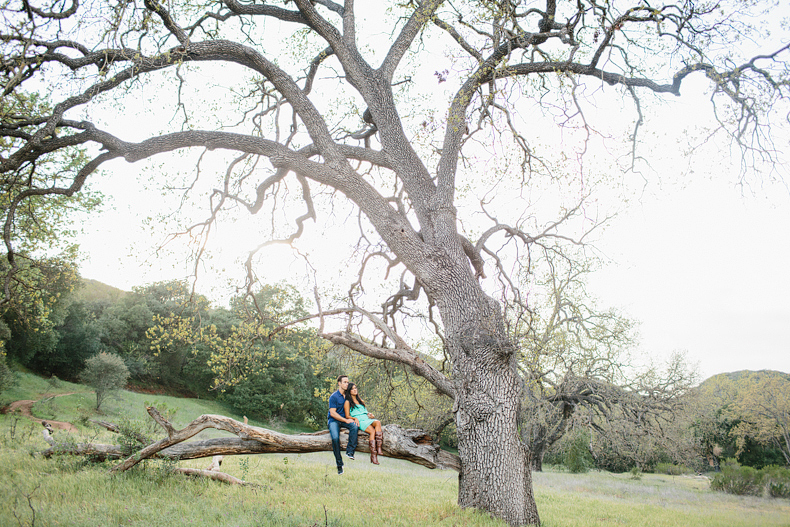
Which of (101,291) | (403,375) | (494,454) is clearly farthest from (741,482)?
(101,291)

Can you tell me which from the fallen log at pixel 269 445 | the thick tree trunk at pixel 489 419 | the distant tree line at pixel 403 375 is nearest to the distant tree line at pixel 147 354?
the distant tree line at pixel 403 375

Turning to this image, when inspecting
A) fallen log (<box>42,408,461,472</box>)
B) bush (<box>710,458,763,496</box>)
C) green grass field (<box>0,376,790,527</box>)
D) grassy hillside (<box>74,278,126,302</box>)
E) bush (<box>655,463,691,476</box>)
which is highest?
grassy hillside (<box>74,278,126,302</box>)

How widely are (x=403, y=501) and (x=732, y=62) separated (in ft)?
32.4

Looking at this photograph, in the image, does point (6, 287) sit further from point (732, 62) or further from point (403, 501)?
point (732, 62)

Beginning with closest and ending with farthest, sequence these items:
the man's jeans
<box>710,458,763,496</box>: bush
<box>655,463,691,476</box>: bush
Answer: the man's jeans
<box>710,458,763,496</box>: bush
<box>655,463,691,476</box>: bush

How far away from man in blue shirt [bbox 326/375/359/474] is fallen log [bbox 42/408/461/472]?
0.57ft

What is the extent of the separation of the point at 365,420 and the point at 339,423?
1.34 ft

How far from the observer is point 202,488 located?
7.84 m

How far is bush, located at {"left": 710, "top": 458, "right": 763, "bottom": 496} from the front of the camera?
1839cm

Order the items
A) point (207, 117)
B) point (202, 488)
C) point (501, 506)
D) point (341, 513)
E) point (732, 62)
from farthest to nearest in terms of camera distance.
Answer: point (207, 117)
point (202, 488)
point (732, 62)
point (341, 513)
point (501, 506)

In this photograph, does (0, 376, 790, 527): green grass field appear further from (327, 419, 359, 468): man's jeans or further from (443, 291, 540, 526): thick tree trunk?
(327, 419, 359, 468): man's jeans

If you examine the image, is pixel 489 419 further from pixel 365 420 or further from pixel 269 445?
pixel 269 445

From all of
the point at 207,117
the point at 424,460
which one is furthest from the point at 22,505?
the point at 207,117

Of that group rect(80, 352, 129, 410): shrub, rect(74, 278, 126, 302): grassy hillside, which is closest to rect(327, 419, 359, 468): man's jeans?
rect(80, 352, 129, 410): shrub
